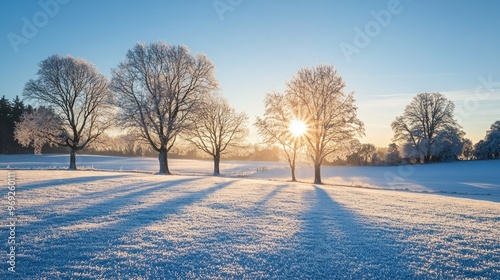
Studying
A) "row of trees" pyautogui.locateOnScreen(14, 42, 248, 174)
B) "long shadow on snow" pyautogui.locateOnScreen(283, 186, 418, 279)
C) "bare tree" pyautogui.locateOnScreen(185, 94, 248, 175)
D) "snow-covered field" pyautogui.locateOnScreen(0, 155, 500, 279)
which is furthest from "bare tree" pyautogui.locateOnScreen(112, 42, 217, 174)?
"long shadow on snow" pyautogui.locateOnScreen(283, 186, 418, 279)

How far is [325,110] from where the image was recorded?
81.6ft

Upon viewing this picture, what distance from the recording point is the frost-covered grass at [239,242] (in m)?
3.93

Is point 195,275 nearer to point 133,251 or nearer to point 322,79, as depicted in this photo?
point 133,251

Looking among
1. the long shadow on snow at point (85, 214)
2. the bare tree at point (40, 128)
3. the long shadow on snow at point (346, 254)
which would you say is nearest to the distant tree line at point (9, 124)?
the bare tree at point (40, 128)

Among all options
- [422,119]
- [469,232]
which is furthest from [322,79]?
[422,119]

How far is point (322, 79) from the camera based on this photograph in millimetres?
25156

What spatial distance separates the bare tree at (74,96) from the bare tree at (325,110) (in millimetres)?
20576

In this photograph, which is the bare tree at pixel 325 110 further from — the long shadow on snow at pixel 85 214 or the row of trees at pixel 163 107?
the long shadow on snow at pixel 85 214

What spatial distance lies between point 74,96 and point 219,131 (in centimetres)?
1720

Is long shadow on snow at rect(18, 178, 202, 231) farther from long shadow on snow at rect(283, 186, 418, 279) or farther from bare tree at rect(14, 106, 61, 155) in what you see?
bare tree at rect(14, 106, 61, 155)

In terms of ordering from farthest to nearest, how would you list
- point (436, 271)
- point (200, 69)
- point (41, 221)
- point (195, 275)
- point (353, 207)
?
point (200, 69)
point (353, 207)
point (41, 221)
point (436, 271)
point (195, 275)

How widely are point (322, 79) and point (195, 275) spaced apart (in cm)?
2437

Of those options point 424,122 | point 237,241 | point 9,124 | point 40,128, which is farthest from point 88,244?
point 9,124

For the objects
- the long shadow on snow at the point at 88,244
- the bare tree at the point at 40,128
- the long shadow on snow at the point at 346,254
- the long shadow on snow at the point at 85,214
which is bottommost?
the long shadow on snow at the point at 346,254
